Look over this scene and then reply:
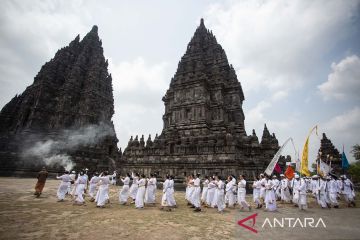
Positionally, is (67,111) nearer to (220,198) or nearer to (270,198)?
(220,198)

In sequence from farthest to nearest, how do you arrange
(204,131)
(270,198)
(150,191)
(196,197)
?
(204,131), (150,191), (270,198), (196,197)

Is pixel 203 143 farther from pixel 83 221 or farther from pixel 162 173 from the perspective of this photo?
pixel 83 221

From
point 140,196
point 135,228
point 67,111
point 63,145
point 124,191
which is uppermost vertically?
point 67,111

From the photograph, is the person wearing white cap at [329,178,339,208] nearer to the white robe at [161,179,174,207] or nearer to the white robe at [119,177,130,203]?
the white robe at [161,179,174,207]

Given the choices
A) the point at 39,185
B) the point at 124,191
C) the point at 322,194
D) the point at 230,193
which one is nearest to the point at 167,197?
the point at 124,191

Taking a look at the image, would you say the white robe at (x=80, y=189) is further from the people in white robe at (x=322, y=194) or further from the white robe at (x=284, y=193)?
the people in white robe at (x=322, y=194)

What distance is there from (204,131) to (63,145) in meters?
26.2

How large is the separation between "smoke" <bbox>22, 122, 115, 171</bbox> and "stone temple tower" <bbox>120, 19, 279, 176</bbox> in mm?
→ 13439

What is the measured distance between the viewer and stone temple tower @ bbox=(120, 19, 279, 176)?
885 inches

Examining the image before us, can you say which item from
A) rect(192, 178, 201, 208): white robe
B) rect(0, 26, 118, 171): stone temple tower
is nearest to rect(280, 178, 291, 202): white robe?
rect(192, 178, 201, 208): white robe

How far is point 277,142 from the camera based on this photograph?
2464cm

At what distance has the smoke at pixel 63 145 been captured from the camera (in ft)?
111

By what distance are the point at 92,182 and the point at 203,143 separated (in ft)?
45.0

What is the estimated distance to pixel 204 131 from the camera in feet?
89.7
